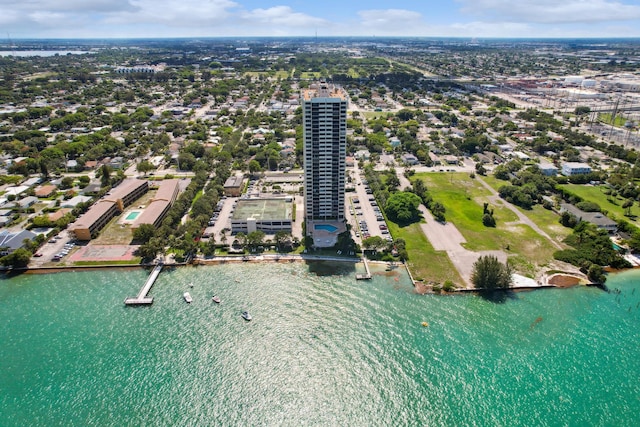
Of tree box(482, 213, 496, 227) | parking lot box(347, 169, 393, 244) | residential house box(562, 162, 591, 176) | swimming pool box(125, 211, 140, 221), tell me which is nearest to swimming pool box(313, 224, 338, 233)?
parking lot box(347, 169, 393, 244)

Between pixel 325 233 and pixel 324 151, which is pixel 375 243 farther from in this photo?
pixel 324 151

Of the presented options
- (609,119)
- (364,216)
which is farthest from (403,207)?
(609,119)

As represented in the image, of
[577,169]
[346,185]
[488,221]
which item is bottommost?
[488,221]

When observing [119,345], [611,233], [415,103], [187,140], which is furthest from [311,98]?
[415,103]

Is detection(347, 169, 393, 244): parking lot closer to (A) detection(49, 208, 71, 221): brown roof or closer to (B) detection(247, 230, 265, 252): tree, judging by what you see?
(B) detection(247, 230, 265, 252): tree

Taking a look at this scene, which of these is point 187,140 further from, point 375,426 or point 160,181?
point 375,426
